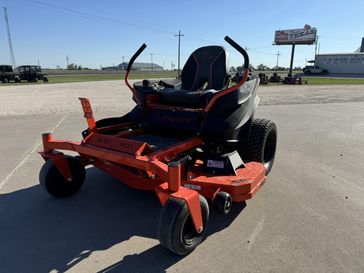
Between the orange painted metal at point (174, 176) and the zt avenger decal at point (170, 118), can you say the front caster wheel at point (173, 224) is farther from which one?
the zt avenger decal at point (170, 118)

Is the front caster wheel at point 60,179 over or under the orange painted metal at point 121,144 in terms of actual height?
under

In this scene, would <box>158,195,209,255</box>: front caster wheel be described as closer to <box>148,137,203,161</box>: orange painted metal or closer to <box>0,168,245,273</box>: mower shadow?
<box>0,168,245,273</box>: mower shadow

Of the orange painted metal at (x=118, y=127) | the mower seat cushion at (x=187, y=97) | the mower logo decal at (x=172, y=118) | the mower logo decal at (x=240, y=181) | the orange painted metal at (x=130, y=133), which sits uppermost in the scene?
the mower seat cushion at (x=187, y=97)

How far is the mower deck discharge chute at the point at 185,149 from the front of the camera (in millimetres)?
2369

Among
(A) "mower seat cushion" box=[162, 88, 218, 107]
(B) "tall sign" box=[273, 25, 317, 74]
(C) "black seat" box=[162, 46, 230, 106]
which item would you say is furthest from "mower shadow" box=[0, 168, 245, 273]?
(B) "tall sign" box=[273, 25, 317, 74]

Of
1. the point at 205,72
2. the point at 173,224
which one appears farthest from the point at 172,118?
the point at 173,224

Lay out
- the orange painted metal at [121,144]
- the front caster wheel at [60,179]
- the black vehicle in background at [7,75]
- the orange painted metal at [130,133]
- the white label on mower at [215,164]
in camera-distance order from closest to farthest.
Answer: the orange painted metal at [121,144] < the white label on mower at [215,164] < the front caster wheel at [60,179] < the orange painted metal at [130,133] < the black vehicle in background at [7,75]

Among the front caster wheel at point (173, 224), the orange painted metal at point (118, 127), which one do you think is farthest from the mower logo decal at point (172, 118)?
the front caster wheel at point (173, 224)

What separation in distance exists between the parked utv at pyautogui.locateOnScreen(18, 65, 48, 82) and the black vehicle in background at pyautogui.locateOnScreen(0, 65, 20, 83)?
74 cm

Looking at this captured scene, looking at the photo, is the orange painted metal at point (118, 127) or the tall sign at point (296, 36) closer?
the orange painted metal at point (118, 127)

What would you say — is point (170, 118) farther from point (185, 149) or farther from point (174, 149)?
point (174, 149)

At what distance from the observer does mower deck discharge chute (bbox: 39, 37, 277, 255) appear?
2.37 metres

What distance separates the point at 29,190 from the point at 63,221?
1.03 meters

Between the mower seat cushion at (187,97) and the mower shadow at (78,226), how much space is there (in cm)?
124
